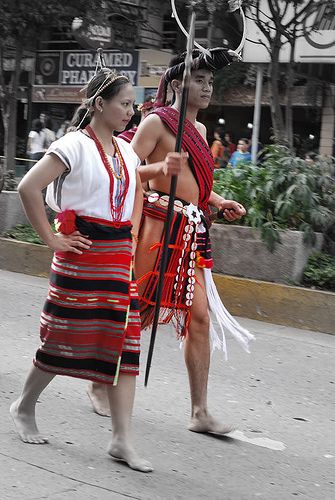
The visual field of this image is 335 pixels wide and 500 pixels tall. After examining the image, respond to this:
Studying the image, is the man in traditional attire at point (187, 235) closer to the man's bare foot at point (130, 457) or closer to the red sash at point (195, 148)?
the red sash at point (195, 148)

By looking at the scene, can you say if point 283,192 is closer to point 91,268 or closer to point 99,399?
point 99,399

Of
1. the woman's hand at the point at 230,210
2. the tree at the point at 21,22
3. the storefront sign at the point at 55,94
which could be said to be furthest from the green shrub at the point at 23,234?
the storefront sign at the point at 55,94

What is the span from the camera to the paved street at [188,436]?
402 centimetres

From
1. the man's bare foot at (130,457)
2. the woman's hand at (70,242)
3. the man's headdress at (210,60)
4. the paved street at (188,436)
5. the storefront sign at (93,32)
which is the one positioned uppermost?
the storefront sign at (93,32)

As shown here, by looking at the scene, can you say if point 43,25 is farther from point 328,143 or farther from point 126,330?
point 126,330

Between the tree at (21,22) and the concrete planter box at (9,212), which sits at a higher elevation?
the tree at (21,22)

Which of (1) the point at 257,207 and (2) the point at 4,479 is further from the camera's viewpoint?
(1) the point at 257,207

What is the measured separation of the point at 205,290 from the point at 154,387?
1.14m

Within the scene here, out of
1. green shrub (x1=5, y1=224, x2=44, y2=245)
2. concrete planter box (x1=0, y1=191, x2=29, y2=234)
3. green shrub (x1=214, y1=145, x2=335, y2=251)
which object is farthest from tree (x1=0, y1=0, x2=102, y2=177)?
green shrub (x1=214, y1=145, x2=335, y2=251)

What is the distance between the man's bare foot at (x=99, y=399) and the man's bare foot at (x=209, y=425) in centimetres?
50

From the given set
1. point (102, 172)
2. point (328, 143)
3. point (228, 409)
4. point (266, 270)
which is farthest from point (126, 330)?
point (328, 143)

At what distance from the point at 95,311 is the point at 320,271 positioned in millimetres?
4600

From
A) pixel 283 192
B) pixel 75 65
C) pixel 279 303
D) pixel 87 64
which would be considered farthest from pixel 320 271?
pixel 75 65

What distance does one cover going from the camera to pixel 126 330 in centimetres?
417
